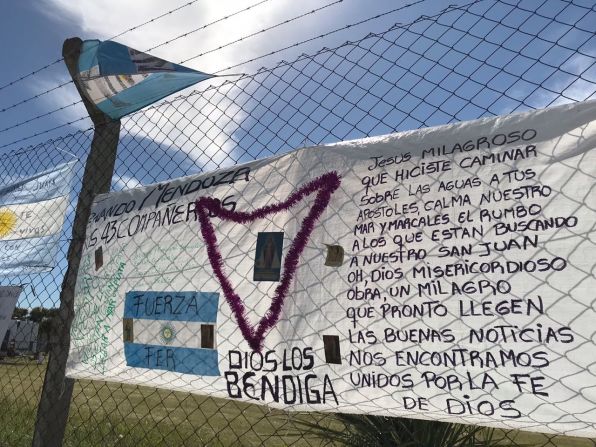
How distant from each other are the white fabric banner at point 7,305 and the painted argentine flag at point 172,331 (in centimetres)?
102

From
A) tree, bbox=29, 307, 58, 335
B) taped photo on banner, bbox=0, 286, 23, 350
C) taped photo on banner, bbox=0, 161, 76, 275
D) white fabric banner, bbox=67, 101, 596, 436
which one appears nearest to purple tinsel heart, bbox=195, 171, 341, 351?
white fabric banner, bbox=67, 101, 596, 436

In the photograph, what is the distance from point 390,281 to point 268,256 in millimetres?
510

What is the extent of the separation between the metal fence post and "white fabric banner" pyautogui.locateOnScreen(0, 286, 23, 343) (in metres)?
0.46

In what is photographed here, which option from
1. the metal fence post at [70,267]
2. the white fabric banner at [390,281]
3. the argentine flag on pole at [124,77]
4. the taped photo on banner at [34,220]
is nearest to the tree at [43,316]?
the metal fence post at [70,267]

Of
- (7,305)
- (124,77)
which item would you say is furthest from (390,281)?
(7,305)

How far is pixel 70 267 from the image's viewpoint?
8.89 feet

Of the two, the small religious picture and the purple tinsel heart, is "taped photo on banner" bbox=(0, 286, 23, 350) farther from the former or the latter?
the small religious picture

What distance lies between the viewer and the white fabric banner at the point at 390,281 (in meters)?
1.42

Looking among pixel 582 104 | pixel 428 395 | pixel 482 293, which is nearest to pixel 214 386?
pixel 428 395

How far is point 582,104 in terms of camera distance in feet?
4.93

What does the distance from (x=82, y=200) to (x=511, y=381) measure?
2.31m

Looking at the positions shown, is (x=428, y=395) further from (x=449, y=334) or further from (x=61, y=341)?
(x=61, y=341)

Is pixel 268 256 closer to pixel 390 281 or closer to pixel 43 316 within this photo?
pixel 390 281

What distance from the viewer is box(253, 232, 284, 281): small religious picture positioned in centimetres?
193
